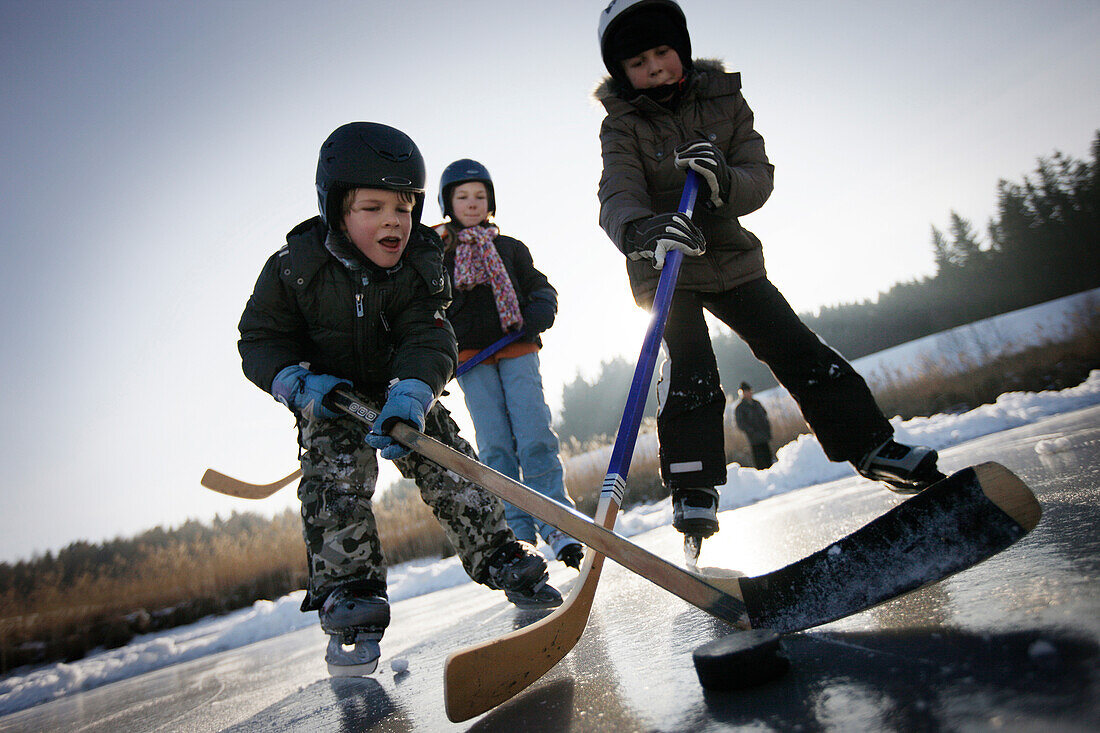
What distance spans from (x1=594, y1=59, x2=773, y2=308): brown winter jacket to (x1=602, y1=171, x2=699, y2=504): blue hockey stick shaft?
13 centimetres

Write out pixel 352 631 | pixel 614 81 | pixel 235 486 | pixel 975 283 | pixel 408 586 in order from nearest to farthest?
pixel 352 631, pixel 614 81, pixel 235 486, pixel 408 586, pixel 975 283

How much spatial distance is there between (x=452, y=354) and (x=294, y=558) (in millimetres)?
5881

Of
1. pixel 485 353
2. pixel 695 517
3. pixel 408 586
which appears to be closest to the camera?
pixel 695 517

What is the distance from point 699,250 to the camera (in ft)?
6.10

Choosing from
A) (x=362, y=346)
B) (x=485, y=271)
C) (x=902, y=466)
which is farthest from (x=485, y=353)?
(x=902, y=466)

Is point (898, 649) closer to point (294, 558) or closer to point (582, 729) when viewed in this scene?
point (582, 729)

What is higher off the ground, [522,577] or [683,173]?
[683,173]

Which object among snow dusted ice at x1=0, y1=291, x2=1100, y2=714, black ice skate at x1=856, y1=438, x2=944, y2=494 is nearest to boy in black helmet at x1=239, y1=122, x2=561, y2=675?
black ice skate at x1=856, y1=438, x2=944, y2=494

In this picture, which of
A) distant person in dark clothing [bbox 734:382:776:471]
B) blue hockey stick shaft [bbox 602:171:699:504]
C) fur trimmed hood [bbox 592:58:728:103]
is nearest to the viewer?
blue hockey stick shaft [bbox 602:171:699:504]

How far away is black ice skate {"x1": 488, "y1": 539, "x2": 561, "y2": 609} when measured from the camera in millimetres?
1891

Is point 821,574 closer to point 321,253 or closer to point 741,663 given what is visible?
point 741,663

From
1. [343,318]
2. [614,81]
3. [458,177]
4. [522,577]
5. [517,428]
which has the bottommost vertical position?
[522,577]

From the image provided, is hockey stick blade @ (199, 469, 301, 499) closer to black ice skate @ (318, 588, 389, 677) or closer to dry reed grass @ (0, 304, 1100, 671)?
black ice skate @ (318, 588, 389, 677)

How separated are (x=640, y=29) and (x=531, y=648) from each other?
2.18 meters
